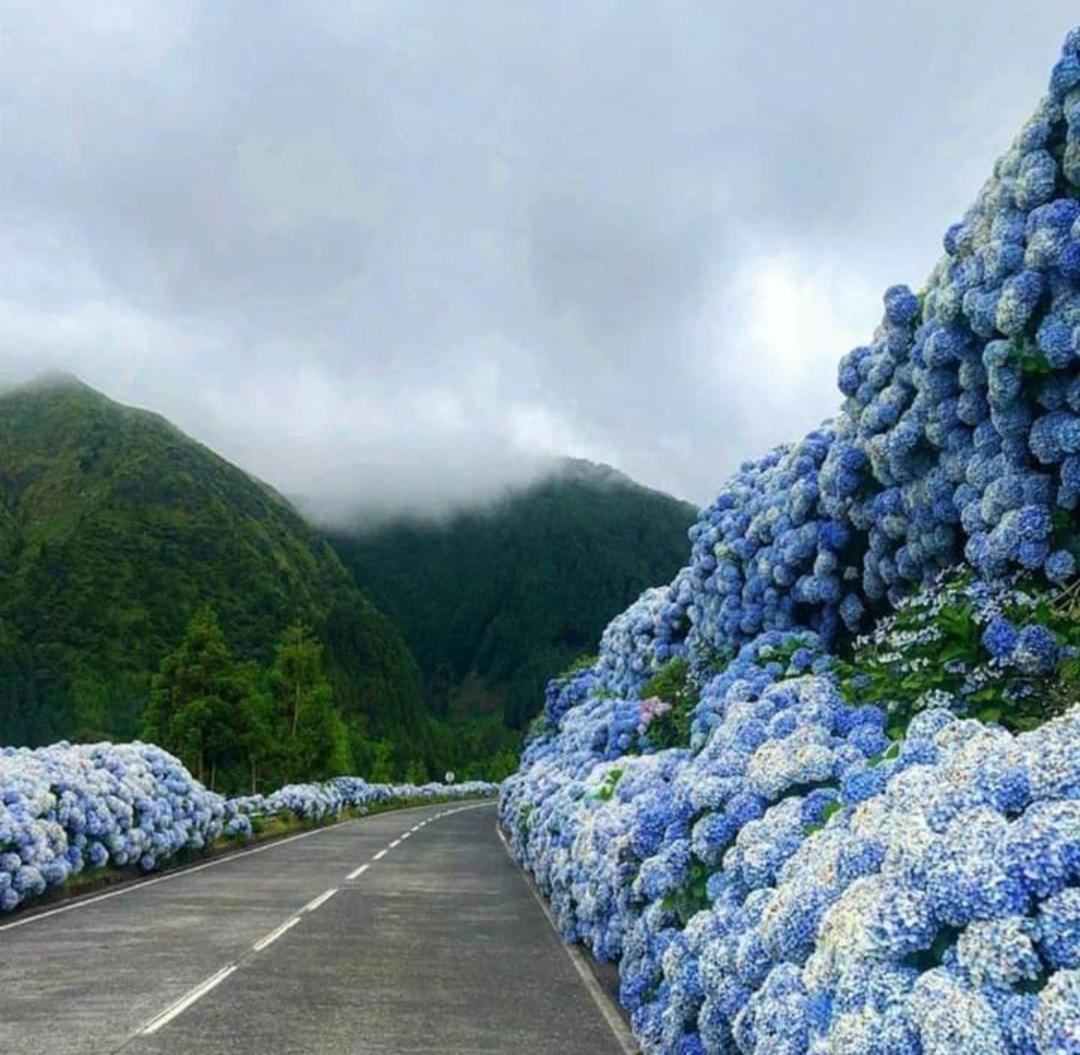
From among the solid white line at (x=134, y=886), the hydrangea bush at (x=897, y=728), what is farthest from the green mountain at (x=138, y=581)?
the hydrangea bush at (x=897, y=728)

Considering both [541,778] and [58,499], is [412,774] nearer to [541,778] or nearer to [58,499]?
[541,778]

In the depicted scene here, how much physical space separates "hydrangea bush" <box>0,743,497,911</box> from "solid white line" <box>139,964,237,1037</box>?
5147mm

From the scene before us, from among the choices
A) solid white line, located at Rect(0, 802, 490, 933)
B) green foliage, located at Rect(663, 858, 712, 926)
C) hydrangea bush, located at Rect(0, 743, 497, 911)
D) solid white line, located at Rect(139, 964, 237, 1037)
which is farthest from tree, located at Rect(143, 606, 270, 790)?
green foliage, located at Rect(663, 858, 712, 926)

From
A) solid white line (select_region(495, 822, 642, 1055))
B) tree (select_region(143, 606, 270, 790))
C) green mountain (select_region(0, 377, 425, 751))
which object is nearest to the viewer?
solid white line (select_region(495, 822, 642, 1055))

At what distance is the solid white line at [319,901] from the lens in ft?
47.8

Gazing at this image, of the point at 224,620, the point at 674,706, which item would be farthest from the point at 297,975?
the point at 224,620

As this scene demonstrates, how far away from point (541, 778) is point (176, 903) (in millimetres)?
6932

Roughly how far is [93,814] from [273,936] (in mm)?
5924

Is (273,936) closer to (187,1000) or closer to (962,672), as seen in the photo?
(187,1000)

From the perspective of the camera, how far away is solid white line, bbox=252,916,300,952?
444 inches

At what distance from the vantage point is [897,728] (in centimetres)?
705

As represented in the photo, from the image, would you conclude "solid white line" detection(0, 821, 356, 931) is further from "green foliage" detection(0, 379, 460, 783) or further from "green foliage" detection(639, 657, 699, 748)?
"green foliage" detection(0, 379, 460, 783)

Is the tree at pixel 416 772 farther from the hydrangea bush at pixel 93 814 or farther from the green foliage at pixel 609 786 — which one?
the green foliage at pixel 609 786

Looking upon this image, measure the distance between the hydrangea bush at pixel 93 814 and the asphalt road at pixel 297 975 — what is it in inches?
27.3
